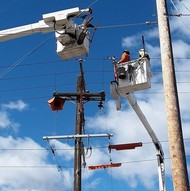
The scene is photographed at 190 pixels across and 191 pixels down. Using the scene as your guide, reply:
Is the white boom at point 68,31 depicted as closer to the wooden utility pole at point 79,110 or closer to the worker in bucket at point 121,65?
the worker in bucket at point 121,65

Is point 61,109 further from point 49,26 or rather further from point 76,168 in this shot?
point 49,26

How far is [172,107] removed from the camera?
21.7ft

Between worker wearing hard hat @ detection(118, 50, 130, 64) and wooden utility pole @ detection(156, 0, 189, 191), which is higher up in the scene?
worker wearing hard hat @ detection(118, 50, 130, 64)

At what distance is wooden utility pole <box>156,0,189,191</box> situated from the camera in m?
6.00

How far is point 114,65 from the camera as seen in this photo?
9.23m

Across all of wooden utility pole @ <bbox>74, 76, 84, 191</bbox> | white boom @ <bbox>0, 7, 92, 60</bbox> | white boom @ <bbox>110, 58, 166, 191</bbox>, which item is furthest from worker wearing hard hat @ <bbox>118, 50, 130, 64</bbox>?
wooden utility pole @ <bbox>74, 76, 84, 191</bbox>

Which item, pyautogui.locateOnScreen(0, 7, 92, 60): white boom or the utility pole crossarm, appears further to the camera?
the utility pole crossarm

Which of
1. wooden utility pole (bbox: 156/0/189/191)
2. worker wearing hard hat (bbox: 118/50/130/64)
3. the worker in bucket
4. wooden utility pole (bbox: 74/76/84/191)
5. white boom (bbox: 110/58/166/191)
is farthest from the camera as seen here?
wooden utility pole (bbox: 74/76/84/191)

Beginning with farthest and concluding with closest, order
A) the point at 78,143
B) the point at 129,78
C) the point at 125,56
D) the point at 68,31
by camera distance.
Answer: the point at 78,143 → the point at 125,56 → the point at 68,31 → the point at 129,78

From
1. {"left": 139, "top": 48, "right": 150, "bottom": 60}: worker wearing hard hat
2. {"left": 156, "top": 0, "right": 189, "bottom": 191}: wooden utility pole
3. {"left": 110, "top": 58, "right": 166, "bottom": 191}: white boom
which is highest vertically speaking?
{"left": 139, "top": 48, "right": 150, "bottom": 60}: worker wearing hard hat

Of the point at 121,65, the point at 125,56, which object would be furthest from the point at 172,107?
the point at 125,56

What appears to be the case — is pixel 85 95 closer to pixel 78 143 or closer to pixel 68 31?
pixel 78 143

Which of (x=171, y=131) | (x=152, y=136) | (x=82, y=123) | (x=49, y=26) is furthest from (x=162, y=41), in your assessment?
(x=82, y=123)

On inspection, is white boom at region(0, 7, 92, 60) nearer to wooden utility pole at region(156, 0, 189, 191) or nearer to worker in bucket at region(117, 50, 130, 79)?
worker in bucket at region(117, 50, 130, 79)
